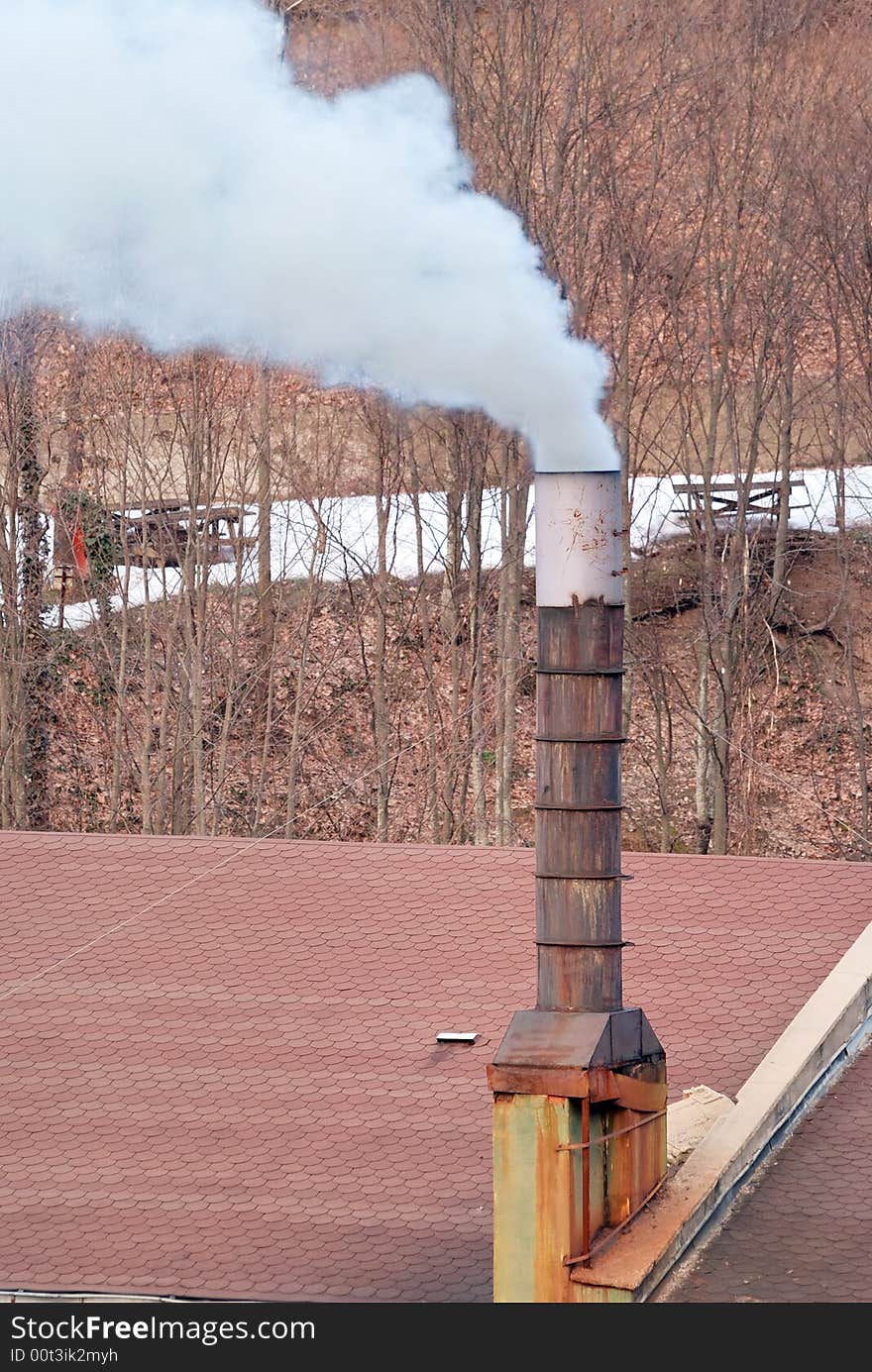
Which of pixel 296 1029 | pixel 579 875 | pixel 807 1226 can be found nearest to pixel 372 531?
pixel 296 1029

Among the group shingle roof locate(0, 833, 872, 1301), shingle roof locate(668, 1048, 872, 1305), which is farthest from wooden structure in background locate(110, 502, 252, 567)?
shingle roof locate(668, 1048, 872, 1305)

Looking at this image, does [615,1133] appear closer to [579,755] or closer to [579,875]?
[579,875]

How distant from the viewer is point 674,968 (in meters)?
9.51

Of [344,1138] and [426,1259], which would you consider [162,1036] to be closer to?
[344,1138]

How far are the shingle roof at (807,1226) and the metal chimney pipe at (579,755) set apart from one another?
1185mm

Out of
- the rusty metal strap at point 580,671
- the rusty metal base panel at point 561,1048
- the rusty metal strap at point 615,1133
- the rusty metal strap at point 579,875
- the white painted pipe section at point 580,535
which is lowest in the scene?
the rusty metal strap at point 615,1133

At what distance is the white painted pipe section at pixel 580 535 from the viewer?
6020mm

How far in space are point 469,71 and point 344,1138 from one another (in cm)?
1312

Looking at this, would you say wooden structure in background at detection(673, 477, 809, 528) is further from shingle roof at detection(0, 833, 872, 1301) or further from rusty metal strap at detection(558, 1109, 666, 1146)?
rusty metal strap at detection(558, 1109, 666, 1146)

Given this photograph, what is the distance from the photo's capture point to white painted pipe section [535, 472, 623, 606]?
602cm

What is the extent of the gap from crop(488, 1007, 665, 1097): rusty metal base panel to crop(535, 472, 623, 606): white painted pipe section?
1.54 metres

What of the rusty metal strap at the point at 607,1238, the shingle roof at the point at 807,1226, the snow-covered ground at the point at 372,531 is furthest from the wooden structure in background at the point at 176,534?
the rusty metal strap at the point at 607,1238

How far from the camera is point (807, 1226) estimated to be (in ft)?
22.1

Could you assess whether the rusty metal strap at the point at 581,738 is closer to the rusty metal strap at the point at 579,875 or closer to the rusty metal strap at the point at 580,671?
the rusty metal strap at the point at 580,671
